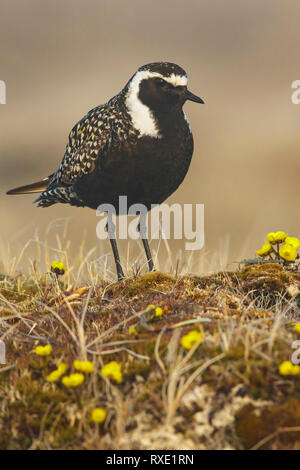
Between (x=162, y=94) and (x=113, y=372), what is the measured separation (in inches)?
140

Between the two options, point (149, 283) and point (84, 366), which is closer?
point (84, 366)

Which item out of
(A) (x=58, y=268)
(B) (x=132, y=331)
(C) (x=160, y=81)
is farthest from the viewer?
(C) (x=160, y=81)

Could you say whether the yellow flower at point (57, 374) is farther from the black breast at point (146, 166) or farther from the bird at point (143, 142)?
the black breast at point (146, 166)

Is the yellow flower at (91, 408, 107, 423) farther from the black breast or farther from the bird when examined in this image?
the black breast

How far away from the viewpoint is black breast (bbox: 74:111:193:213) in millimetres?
5863

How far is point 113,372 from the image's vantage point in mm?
3150

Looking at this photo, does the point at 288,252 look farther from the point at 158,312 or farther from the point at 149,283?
the point at 158,312

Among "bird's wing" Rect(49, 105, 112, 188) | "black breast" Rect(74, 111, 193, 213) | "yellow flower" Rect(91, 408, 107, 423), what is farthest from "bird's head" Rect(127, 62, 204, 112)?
"yellow flower" Rect(91, 408, 107, 423)

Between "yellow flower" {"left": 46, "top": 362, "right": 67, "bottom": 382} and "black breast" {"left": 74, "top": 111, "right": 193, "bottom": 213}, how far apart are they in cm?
293

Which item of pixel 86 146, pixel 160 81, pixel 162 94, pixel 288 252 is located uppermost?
pixel 160 81

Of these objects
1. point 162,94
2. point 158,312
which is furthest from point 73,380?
point 162,94

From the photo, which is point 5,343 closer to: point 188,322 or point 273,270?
point 188,322

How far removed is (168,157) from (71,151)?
1431 millimetres

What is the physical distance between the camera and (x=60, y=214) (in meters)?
15.1
